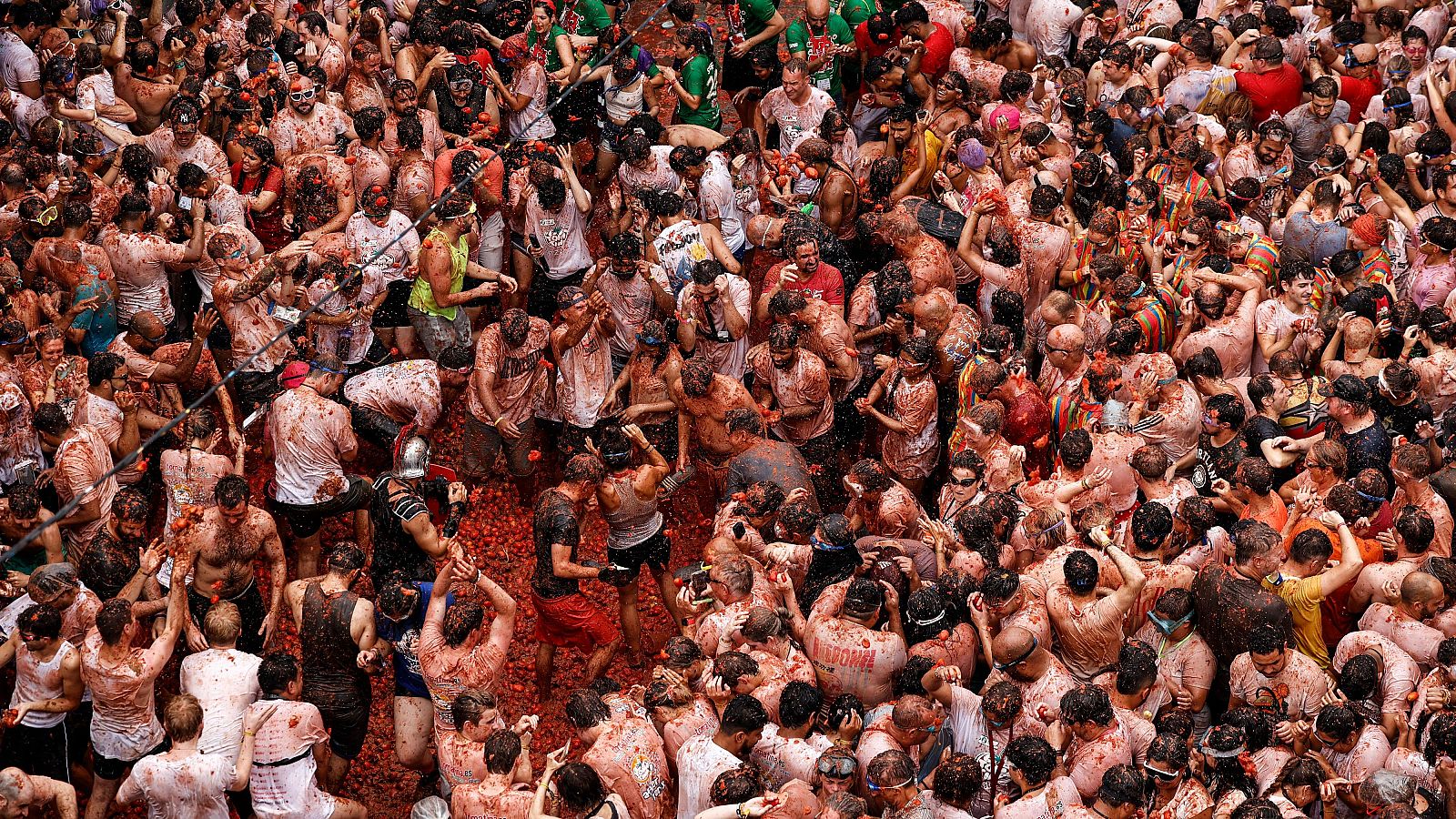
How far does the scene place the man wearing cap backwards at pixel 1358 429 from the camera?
395 inches

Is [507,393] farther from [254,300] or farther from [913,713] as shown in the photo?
[913,713]

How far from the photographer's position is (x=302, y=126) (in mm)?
13469

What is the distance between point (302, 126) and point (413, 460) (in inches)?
162

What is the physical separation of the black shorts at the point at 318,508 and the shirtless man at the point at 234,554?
0.64 metres

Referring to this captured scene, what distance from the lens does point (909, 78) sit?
48.2ft

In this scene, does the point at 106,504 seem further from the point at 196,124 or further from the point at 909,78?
the point at 909,78

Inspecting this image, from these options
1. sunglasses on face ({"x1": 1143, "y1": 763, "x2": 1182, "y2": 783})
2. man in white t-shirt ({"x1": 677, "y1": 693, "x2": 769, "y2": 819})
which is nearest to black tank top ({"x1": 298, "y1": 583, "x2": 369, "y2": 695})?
man in white t-shirt ({"x1": 677, "y1": 693, "x2": 769, "y2": 819})

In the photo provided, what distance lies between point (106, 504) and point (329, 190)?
3.16 meters

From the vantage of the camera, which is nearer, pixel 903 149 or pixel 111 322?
pixel 111 322

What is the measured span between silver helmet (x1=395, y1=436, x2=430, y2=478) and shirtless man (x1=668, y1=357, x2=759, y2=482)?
1.74m

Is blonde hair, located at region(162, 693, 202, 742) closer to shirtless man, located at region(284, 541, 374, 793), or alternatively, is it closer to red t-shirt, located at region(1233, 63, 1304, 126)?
shirtless man, located at region(284, 541, 374, 793)

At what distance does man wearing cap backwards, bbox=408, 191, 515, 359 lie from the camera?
11.9 m

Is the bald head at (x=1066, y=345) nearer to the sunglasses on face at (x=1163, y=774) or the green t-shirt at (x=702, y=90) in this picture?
the sunglasses on face at (x=1163, y=774)

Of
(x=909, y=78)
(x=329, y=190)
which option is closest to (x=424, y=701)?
(x=329, y=190)
